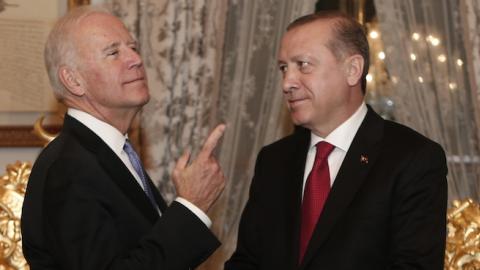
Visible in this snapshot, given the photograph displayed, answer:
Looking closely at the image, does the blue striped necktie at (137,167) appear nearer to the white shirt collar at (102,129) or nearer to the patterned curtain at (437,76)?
the white shirt collar at (102,129)

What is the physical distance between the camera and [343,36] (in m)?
3.05

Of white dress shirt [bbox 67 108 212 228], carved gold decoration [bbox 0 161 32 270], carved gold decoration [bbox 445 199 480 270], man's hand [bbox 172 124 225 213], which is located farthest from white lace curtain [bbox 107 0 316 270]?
man's hand [bbox 172 124 225 213]

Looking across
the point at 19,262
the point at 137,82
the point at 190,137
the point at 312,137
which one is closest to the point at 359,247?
the point at 312,137

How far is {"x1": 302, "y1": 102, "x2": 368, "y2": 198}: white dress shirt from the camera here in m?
3.01

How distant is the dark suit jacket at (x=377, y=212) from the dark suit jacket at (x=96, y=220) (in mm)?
450

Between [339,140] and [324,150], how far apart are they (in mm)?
63

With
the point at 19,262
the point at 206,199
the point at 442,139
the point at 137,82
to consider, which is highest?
the point at 137,82

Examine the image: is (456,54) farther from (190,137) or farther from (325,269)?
(325,269)

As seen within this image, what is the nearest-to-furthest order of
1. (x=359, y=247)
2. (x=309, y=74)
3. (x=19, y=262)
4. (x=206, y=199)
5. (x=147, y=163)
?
(x=206, y=199), (x=359, y=247), (x=309, y=74), (x=19, y=262), (x=147, y=163)

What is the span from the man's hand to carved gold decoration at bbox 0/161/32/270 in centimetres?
116

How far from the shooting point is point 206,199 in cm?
258

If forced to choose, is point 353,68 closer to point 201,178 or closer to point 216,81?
point 201,178

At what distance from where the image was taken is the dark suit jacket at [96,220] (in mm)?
2396

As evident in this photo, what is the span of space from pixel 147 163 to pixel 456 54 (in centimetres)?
172
